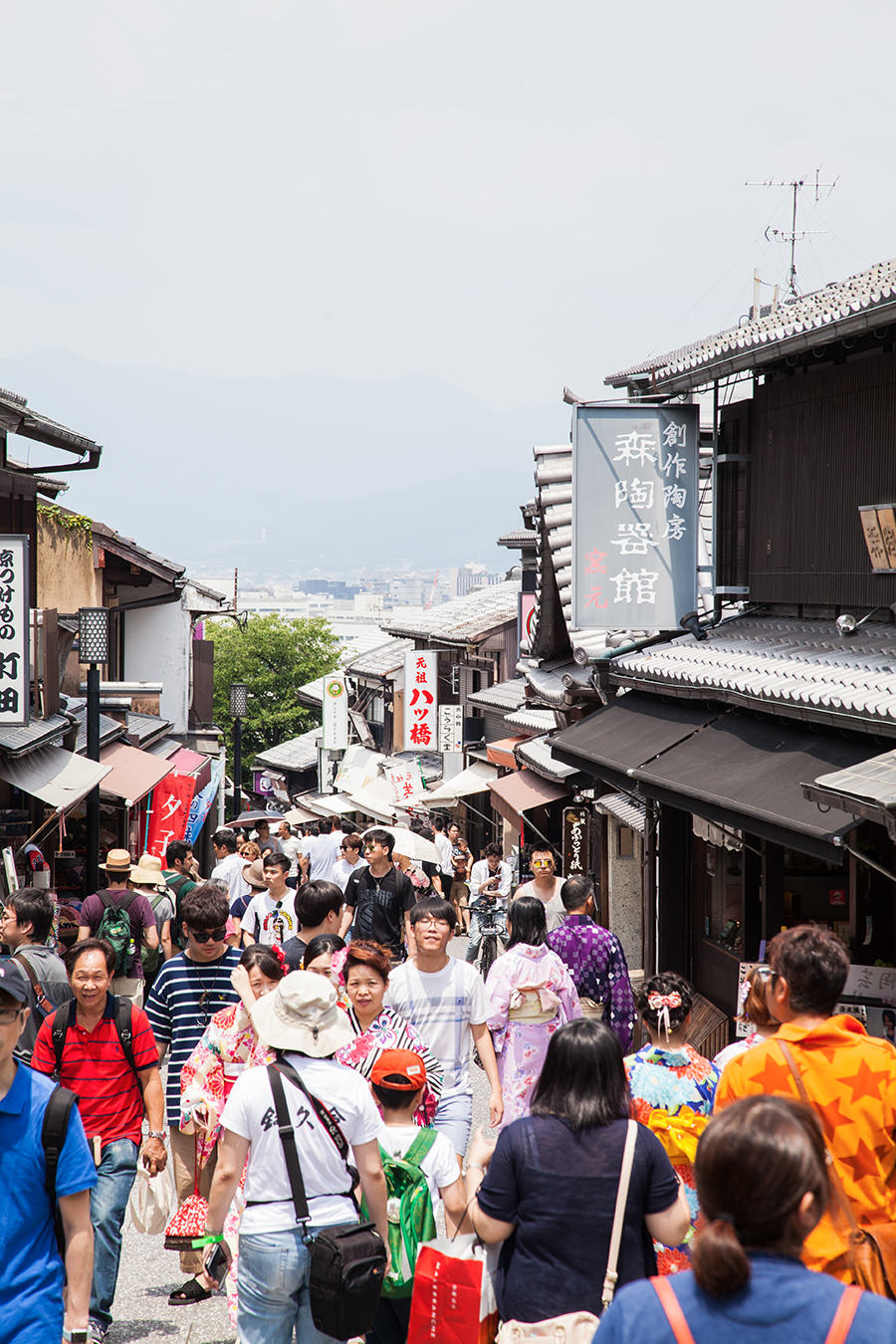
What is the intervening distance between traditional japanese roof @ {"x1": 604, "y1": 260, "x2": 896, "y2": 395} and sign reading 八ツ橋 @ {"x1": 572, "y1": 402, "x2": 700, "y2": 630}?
47 cm

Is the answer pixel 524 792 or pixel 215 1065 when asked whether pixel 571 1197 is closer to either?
pixel 215 1065

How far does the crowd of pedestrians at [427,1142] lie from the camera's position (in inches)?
93.7

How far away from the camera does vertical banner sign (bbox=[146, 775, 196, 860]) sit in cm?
2266

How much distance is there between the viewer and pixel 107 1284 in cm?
574

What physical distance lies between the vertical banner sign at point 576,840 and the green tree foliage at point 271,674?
5026 cm

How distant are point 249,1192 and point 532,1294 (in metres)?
1.18

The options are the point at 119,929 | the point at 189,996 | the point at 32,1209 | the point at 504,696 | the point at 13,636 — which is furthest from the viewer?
the point at 504,696

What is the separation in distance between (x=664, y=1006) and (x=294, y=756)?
53.4 meters

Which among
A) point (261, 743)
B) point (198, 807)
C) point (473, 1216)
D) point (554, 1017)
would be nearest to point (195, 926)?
point (554, 1017)

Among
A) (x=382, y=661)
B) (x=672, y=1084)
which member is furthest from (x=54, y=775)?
(x=382, y=661)

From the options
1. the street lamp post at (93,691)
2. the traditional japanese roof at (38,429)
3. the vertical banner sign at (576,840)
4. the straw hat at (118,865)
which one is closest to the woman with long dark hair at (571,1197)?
the straw hat at (118,865)

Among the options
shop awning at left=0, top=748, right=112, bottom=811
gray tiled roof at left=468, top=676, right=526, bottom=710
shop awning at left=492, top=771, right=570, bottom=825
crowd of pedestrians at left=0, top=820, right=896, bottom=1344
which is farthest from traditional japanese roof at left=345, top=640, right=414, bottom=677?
crowd of pedestrians at left=0, top=820, right=896, bottom=1344

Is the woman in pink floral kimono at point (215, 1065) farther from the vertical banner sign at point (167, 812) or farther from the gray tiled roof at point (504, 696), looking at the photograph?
the gray tiled roof at point (504, 696)

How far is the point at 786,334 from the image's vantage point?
8758 millimetres
